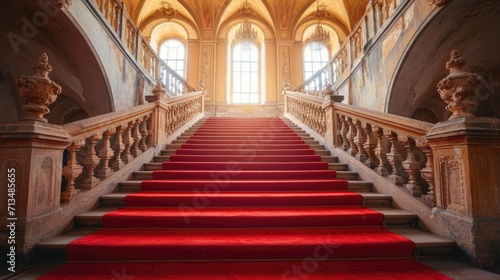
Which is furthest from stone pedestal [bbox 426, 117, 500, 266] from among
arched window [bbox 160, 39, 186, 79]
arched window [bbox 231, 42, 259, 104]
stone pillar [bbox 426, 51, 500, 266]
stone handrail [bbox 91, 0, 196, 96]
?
arched window [bbox 160, 39, 186, 79]

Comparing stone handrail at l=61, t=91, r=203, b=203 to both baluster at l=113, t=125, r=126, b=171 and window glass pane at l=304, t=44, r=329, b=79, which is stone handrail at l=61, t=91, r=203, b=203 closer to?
baluster at l=113, t=125, r=126, b=171

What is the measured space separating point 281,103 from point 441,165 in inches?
414

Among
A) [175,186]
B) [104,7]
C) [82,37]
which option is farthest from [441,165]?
[104,7]

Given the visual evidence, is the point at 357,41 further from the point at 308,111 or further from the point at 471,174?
the point at 471,174

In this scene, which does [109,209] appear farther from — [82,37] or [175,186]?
[82,37]

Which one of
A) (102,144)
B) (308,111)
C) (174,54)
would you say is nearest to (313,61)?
(174,54)

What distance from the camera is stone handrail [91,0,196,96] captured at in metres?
6.72

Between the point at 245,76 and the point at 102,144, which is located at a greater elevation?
the point at 245,76

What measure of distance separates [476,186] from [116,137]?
383cm

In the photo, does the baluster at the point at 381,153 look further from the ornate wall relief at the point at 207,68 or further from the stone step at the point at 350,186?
the ornate wall relief at the point at 207,68

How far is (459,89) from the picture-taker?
7.24ft

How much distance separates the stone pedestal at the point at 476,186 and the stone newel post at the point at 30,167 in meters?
3.30

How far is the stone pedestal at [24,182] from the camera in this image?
6.77ft

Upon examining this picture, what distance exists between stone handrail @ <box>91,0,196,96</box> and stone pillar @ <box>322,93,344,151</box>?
3.73m
